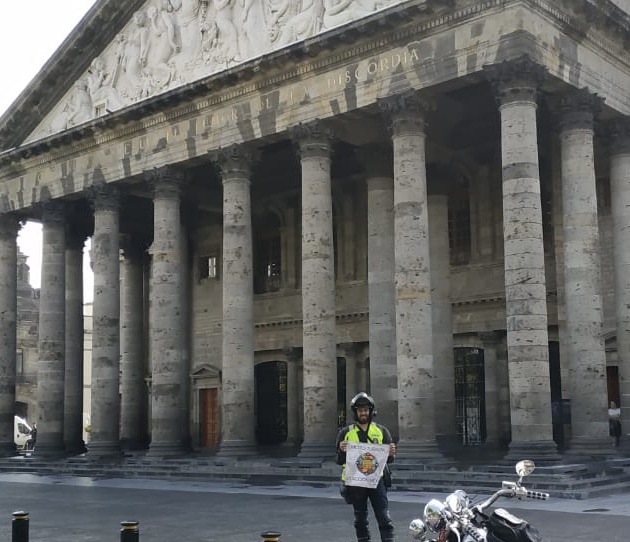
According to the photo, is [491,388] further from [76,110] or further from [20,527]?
[20,527]

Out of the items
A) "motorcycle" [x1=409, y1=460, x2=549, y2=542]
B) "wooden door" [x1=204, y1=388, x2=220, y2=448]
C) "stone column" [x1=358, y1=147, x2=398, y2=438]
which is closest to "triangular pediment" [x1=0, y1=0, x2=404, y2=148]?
"stone column" [x1=358, y1=147, x2=398, y2=438]

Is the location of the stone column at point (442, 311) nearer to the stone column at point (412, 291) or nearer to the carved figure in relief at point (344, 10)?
the stone column at point (412, 291)

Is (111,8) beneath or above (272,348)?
above

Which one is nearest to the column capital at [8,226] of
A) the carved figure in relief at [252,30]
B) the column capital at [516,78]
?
the carved figure in relief at [252,30]

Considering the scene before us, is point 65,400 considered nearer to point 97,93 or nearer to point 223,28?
point 97,93

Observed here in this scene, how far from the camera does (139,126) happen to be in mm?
30031

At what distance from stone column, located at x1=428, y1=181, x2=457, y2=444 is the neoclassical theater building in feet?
0.23

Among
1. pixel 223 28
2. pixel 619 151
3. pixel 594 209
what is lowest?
pixel 594 209

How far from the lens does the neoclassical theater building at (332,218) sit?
2273 centimetres

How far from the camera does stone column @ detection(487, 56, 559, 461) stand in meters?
21.0

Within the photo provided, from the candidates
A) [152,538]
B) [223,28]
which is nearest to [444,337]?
[223,28]

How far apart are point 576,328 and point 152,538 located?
12852 mm

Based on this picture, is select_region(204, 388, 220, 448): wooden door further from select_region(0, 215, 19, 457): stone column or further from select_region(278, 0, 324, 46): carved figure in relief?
select_region(278, 0, 324, 46): carved figure in relief

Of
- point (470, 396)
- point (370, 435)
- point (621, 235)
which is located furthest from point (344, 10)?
point (370, 435)
